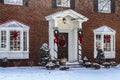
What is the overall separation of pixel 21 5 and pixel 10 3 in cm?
80

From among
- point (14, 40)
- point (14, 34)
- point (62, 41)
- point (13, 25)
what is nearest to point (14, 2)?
point (13, 25)

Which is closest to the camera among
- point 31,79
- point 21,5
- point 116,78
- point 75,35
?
point 31,79

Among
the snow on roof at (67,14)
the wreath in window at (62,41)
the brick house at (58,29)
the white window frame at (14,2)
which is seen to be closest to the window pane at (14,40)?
the brick house at (58,29)

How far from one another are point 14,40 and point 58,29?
11.6ft

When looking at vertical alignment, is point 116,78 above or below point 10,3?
below

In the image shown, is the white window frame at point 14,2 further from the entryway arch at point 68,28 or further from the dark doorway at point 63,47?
the dark doorway at point 63,47

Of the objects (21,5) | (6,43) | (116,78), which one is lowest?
(116,78)

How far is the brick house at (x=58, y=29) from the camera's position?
1078 inches

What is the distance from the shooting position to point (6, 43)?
2722 centimetres

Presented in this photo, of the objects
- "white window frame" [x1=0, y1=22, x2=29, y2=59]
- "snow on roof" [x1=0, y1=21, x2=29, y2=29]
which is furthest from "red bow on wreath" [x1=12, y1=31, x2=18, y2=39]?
"snow on roof" [x1=0, y1=21, x2=29, y2=29]

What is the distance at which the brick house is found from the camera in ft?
89.9

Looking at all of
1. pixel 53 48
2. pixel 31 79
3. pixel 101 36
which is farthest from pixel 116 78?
pixel 101 36

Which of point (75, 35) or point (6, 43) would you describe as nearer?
point (6, 43)

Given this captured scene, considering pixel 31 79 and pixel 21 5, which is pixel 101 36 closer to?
pixel 21 5
